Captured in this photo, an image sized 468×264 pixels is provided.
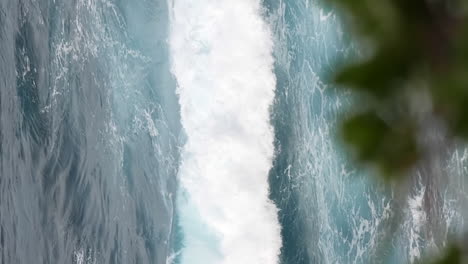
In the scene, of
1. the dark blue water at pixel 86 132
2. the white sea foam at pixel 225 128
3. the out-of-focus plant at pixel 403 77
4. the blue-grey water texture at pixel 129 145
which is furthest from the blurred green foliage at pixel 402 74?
the white sea foam at pixel 225 128

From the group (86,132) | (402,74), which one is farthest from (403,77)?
(86,132)

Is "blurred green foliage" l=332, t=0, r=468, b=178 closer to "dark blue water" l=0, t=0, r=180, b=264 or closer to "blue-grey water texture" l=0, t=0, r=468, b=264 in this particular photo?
"blue-grey water texture" l=0, t=0, r=468, b=264

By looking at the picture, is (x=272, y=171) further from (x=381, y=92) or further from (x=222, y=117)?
(x=381, y=92)

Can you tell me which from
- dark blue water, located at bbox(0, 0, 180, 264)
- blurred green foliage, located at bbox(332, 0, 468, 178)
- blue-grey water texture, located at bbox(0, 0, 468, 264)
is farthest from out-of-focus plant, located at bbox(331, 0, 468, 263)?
dark blue water, located at bbox(0, 0, 180, 264)

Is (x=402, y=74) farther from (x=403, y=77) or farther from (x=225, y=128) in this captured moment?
(x=225, y=128)

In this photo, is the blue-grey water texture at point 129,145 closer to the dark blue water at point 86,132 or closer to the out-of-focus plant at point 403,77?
the dark blue water at point 86,132

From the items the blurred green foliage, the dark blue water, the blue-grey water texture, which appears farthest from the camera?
the blue-grey water texture
